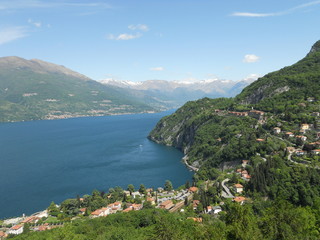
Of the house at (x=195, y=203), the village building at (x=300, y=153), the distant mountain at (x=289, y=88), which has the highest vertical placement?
the distant mountain at (x=289, y=88)

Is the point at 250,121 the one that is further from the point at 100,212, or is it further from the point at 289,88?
the point at 100,212

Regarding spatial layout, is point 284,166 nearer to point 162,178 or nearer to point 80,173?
point 162,178

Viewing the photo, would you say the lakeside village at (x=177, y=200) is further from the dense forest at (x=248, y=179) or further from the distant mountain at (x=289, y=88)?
the distant mountain at (x=289, y=88)

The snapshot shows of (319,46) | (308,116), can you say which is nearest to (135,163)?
(308,116)

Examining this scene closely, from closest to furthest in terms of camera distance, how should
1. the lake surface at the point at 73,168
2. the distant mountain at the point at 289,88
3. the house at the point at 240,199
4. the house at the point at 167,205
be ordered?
the house at the point at 240,199 → the house at the point at 167,205 → the lake surface at the point at 73,168 → the distant mountain at the point at 289,88

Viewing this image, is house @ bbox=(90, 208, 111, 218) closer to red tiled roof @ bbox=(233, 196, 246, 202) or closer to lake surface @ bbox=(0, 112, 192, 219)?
lake surface @ bbox=(0, 112, 192, 219)

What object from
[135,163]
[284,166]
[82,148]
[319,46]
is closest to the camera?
[284,166]

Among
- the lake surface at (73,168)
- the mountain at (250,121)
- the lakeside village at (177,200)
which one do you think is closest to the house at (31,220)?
the lakeside village at (177,200)

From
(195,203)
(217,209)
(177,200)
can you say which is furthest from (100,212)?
(217,209)
